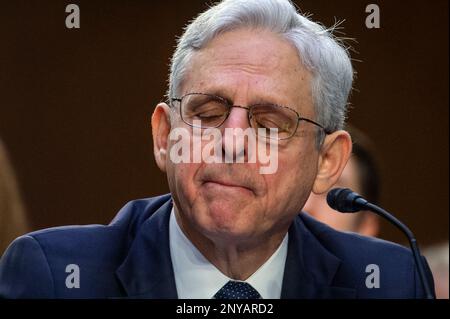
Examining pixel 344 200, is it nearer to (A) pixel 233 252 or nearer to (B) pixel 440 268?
(A) pixel 233 252

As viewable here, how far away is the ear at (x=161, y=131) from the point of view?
7.34 feet

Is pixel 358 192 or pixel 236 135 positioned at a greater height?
pixel 236 135

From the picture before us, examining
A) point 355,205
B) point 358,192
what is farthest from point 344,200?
point 358,192

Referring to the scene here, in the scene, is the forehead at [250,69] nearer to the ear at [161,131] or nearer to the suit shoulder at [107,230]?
the ear at [161,131]

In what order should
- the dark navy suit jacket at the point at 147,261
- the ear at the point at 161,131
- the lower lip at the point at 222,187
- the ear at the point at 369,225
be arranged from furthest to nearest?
the ear at the point at 369,225
the ear at the point at 161,131
the dark navy suit jacket at the point at 147,261
the lower lip at the point at 222,187

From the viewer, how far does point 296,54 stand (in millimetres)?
2143

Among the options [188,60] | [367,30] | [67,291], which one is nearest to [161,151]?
[188,60]

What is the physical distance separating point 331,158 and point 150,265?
58 centimetres

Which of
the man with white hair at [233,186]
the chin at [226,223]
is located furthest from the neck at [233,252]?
the chin at [226,223]

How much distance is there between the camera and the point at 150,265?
2.19 m

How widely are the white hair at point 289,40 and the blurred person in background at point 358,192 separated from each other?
2.65 ft

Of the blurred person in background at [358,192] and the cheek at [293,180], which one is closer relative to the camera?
the cheek at [293,180]

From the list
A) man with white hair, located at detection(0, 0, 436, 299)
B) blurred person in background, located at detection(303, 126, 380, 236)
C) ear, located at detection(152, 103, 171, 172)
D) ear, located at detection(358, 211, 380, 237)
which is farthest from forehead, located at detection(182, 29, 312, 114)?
ear, located at detection(358, 211, 380, 237)

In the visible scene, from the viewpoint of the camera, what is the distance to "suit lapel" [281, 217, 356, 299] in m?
2.25
